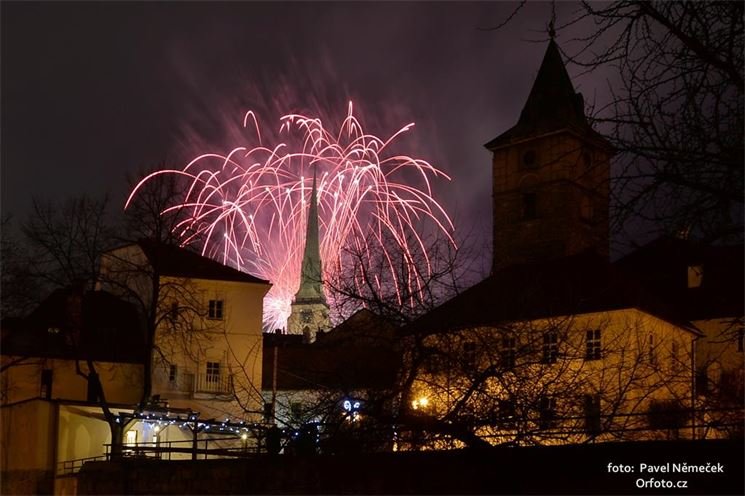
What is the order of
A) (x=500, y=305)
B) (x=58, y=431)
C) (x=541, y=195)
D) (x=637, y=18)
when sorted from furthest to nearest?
(x=541, y=195)
(x=58, y=431)
(x=500, y=305)
(x=637, y=18)

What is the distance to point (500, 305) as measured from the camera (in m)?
23.2

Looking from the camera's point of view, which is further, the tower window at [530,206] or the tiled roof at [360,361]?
the tower window at [530,206]

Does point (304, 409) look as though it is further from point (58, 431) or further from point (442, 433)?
point (58, 431)

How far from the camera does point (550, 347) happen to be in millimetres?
20469

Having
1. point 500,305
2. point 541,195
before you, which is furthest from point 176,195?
point 541,195

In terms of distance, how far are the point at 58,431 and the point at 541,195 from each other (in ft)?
141

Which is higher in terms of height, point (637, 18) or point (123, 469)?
point (637, 18)

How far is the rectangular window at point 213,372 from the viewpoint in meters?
59.4

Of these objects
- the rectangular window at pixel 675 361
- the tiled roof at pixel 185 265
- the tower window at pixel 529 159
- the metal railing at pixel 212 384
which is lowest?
the metal railing at pixel 212 384

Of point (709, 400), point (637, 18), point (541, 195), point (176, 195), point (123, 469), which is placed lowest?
point (123, 469)

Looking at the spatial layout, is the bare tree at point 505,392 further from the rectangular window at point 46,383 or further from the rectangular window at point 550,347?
the rectangular window at point 46,383

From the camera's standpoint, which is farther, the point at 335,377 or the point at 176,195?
the point at 176,195

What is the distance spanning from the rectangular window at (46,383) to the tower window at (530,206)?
36.3 meters

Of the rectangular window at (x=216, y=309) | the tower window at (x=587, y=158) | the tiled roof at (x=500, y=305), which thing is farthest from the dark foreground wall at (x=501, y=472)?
the rectangular window at (x=216, y=309)
